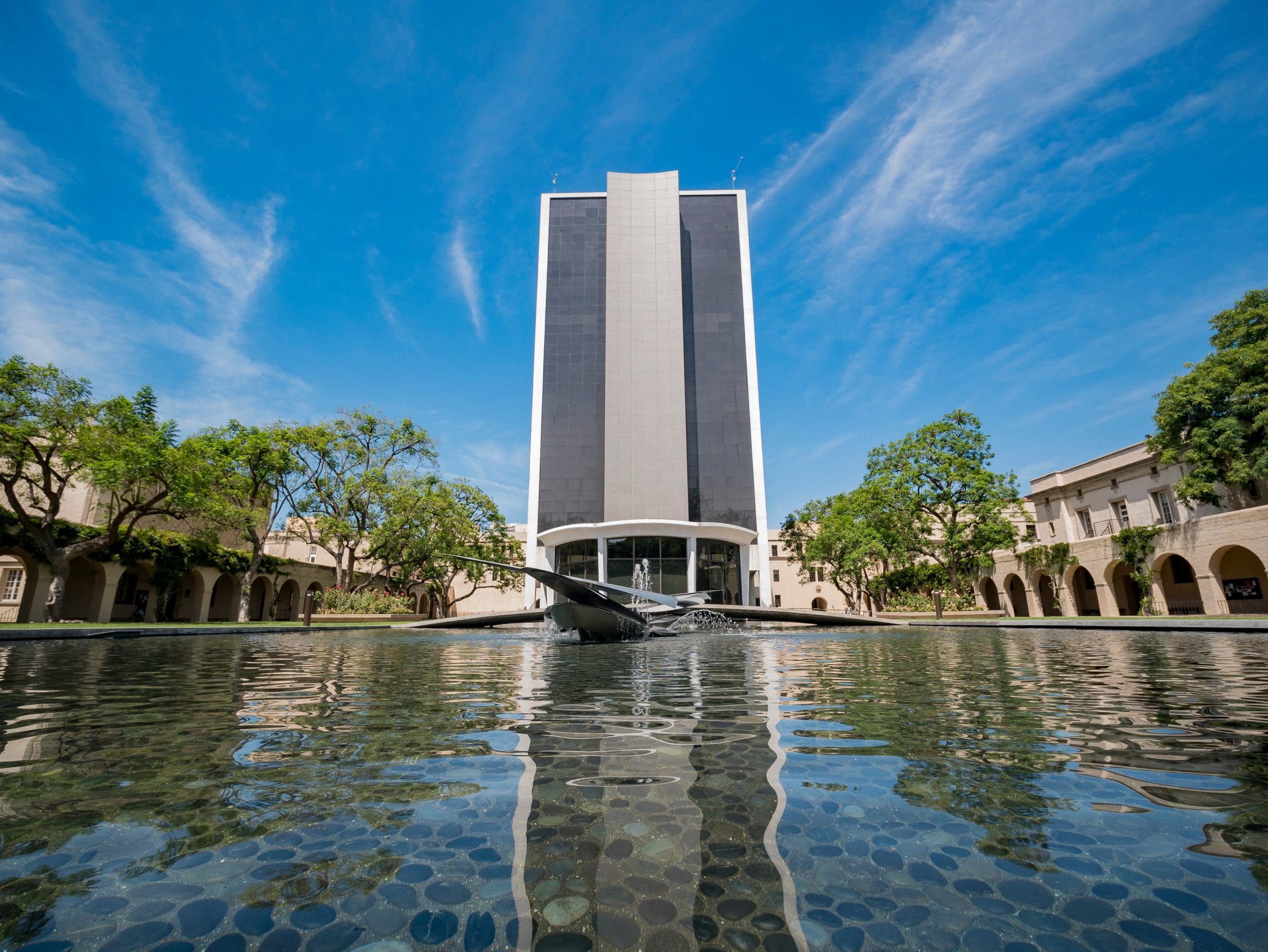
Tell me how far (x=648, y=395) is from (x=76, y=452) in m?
34.0

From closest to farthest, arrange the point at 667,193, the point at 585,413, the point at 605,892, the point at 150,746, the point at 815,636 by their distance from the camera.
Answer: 1. the point at 605,892
2. the point at 150,746
3. the point at 815,636
4. the point at 585,413
5. the point at 667,193

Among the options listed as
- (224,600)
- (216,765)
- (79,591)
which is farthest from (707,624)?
(224,600)

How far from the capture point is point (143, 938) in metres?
1.40

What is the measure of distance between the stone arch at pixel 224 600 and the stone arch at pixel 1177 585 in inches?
2170

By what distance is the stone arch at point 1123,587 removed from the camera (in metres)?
32.6

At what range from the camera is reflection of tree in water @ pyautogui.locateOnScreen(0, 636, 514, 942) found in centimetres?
177

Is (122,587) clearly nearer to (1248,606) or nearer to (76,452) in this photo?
(76,452)

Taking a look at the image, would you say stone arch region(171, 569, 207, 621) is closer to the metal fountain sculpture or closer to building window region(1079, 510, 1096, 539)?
the metal fountain sculpture

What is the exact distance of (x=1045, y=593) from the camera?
127 ft

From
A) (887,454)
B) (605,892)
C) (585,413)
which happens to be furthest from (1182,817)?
(585,413)

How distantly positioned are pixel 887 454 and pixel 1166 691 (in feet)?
99.8

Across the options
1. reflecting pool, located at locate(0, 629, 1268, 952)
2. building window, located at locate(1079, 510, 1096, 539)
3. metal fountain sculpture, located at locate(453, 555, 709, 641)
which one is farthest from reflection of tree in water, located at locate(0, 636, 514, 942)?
building window, located at locate(1079, 510, 1096, 539)

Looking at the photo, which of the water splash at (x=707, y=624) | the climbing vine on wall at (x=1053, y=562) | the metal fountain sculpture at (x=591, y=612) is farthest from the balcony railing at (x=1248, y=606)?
the metal fountain sculpture at (x=591, y=612)

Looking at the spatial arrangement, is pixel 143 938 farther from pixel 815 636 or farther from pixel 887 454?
pixel 887 454
